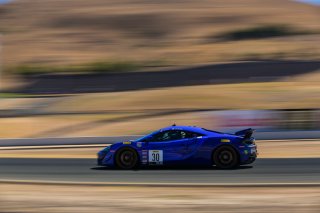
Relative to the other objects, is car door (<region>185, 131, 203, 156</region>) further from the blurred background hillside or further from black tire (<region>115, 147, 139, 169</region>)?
the blurred background hillside

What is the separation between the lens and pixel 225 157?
13031 millimetres

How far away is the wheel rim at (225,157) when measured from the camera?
1297 centimetres

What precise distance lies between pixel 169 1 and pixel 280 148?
122877 mm

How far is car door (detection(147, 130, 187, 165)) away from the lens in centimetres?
1319

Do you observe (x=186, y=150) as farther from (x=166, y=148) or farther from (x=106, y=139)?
(x=106, y=139)

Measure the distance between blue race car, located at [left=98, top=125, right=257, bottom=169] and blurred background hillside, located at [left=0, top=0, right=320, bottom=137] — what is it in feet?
39.3

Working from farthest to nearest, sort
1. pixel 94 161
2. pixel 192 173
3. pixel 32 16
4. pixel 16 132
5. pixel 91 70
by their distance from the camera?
pixel 32 16 → pixel 91 70 → pixel 16 132 → pixel 94 161 → pixel 192 173

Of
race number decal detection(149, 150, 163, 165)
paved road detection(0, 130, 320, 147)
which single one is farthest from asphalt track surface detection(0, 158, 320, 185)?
paved road detection(0, 130, 320, 147)

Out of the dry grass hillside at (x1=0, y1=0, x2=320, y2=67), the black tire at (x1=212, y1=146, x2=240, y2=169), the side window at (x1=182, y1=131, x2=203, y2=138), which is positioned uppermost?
the dry grass hillside at (x1=0, y1=0, x2=320, y2=67)

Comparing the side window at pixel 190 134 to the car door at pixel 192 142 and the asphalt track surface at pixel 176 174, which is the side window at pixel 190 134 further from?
the asphalt track surface at pixel 176 174

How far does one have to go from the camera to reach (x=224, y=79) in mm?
73000

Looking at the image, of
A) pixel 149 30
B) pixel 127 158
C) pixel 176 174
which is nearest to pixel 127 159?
pixel 127 158

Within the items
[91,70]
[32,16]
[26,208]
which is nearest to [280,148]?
[26,208]

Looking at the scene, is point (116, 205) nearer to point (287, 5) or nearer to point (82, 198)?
point (82, 198)
